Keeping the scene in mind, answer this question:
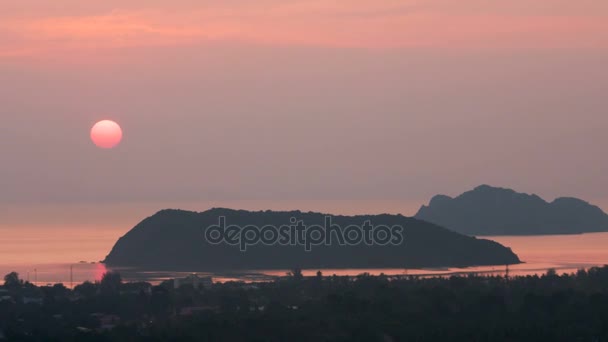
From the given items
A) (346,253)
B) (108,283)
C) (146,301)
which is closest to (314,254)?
(346,253)

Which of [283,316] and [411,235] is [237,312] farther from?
[411,235]

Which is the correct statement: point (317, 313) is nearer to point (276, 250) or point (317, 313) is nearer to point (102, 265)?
point (102, 265)

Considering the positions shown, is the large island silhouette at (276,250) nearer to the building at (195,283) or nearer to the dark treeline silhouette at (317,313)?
the building at (195,283)

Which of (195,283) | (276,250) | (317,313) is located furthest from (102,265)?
(317,313)

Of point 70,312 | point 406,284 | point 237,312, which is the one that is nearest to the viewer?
point 237,312

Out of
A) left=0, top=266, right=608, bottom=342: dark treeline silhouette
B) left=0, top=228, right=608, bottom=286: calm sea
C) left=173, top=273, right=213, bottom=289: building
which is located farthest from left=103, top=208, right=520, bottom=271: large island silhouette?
left=0, top=266, right=608, bottom=342: dark treeline silhouette

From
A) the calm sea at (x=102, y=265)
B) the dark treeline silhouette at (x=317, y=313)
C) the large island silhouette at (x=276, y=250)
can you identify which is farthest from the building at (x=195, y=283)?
the large island silhouette at (x=276, y=250)

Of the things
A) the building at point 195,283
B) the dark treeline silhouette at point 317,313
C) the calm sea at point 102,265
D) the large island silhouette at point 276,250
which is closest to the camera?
the dark treeline silhouette at point 317,313
